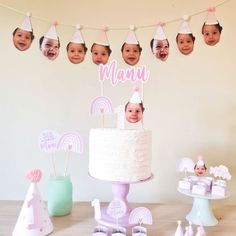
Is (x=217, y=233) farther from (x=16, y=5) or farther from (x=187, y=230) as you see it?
(x=16, y=5)

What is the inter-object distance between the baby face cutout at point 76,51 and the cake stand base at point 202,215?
28.9 inches

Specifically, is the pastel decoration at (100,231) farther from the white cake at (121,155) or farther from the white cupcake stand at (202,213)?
the white cupcake stand at (202,213)

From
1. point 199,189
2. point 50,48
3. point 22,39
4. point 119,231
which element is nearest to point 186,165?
point 199,189

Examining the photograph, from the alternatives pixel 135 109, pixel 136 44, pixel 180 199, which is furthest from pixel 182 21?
pixel 180 199

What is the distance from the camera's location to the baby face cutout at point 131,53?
3.87ft

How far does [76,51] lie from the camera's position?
1.19 meters

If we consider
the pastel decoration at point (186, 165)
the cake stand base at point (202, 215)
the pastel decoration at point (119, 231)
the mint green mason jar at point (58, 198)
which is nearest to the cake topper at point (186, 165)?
the pastel decoration at point (186, 165)

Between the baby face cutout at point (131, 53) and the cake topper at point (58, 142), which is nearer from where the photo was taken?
the cake topper at point (58, 142)

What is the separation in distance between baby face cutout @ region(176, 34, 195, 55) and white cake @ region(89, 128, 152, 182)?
1.64 feet

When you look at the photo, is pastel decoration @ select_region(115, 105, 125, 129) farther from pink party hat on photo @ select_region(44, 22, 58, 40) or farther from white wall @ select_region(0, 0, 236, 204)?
pink party hat on photo @ select_region(44, 22, 58, 40)

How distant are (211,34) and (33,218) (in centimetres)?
98

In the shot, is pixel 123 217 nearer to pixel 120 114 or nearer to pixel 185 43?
pixel 120 114

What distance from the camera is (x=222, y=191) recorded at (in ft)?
3.01

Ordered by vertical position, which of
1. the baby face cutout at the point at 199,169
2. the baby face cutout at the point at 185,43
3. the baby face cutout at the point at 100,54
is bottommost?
the baby face cutout at the point at 199,169
